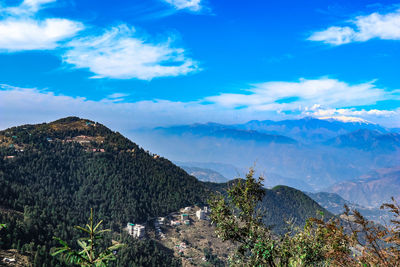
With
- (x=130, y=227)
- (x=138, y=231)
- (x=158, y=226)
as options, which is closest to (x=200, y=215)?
(x=158, y=226)

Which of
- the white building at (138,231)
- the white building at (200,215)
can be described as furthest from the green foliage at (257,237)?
the white building at (200,215)

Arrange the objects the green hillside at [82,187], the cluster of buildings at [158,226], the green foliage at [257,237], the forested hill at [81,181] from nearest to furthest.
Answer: the green foliage at [257,237], the green hillside at [82,187], the forested hill at [81,181], the cluster of buildings at [158,226]

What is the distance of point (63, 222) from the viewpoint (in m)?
93.5

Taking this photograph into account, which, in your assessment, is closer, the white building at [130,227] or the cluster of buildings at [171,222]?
the cluster of buildings at [171,222]

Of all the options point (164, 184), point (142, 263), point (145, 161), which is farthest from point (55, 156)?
point (142, 263)

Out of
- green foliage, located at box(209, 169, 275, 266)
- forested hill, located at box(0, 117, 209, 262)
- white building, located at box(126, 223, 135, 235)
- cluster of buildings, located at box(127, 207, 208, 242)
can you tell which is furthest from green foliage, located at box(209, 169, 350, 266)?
white building, located at box(126, 223, 135, 235)

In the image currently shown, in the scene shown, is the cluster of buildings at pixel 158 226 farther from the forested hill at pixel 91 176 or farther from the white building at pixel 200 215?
the white building at pixel 200 215

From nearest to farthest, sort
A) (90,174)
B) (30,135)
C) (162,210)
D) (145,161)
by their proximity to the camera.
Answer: (162,210), (90,174), (30,135), (145,161)

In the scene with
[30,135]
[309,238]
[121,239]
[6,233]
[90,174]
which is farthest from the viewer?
[30,135]

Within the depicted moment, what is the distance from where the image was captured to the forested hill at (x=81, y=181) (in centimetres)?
10569

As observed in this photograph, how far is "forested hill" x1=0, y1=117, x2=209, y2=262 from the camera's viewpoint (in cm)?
10569

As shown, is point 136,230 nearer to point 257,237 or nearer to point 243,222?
point 243,222

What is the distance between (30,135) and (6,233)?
136 m

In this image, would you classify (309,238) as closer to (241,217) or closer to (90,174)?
(241,217)
